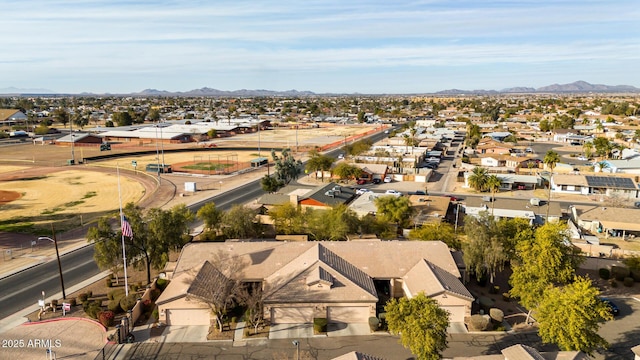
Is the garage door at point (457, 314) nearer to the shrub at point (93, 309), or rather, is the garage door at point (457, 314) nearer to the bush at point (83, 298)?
the shrub at point (93, 309)

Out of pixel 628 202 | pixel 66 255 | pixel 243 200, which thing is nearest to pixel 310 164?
pixel 243 200

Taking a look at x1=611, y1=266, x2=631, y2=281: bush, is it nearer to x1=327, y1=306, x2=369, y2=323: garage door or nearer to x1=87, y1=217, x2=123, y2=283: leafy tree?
x1=327, y1=306, x2=369, y2=323: garage door

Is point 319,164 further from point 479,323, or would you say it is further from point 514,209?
point 479,323

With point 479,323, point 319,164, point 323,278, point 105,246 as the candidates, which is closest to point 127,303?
point 105,246

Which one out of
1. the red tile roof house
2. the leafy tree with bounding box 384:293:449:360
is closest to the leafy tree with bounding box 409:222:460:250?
the red tile roof house

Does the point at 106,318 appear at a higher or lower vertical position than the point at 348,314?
higher

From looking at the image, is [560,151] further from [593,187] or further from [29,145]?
[29,145]
